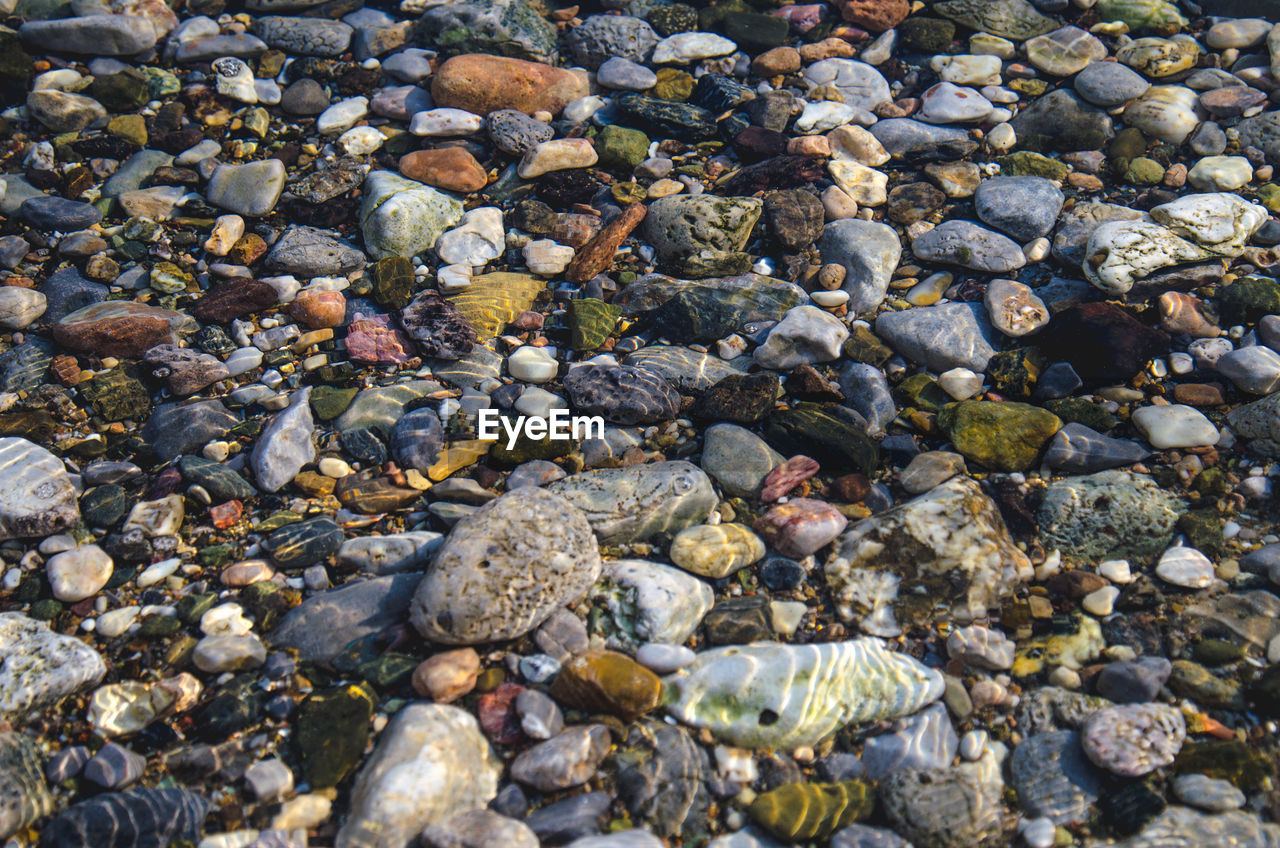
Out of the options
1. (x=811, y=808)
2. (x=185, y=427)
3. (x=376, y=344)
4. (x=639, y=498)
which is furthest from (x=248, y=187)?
(x=811, y=808)

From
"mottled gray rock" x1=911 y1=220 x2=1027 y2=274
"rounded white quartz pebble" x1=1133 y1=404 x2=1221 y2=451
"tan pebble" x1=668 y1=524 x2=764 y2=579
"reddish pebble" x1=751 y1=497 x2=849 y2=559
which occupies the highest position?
"mottled gray rock" x1=911 y1=220 x2=1027 y2=274

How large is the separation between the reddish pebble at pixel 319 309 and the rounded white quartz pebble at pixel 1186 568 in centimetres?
441

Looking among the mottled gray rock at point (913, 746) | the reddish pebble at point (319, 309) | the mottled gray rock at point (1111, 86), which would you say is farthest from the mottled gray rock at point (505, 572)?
the mottled gray rock at point (1111, 86)

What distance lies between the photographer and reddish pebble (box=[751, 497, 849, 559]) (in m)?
3.75

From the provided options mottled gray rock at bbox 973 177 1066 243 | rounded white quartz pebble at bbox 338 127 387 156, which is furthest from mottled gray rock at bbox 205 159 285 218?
mottled gray rock at bbox 973 177 1066 243

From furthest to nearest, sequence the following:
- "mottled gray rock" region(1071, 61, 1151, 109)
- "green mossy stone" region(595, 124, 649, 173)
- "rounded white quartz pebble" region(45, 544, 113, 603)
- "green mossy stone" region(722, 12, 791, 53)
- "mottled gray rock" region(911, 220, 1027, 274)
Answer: "green mossy stone" region(722, 12, 791, 53) → "mottled gray rock" region(1071, 61, 1151, 109) → "green mossy stone" region(595, 124, 649, 173) → "mottled gray rock" region(911, 220, 1027, 274) → "rounded white quartz pebble" region(45, 544, 113, 603)

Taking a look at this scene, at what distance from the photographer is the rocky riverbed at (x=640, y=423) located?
3.02 meters

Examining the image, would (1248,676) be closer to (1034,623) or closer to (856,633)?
(1034,623)

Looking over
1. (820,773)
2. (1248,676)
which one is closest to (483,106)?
(820,773)

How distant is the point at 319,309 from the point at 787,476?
2.84 m

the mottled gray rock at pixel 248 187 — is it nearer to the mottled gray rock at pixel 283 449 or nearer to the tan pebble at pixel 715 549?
the mottled gray rock at pixel 283 449

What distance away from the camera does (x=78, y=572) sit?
357 centimetres

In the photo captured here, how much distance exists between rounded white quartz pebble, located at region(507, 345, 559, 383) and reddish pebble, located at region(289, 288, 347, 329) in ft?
3.57

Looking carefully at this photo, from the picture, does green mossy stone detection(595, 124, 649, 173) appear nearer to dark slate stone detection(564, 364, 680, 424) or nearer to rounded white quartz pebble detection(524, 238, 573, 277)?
rounded white quartz pebble detection(524, 238, 573, 277)
